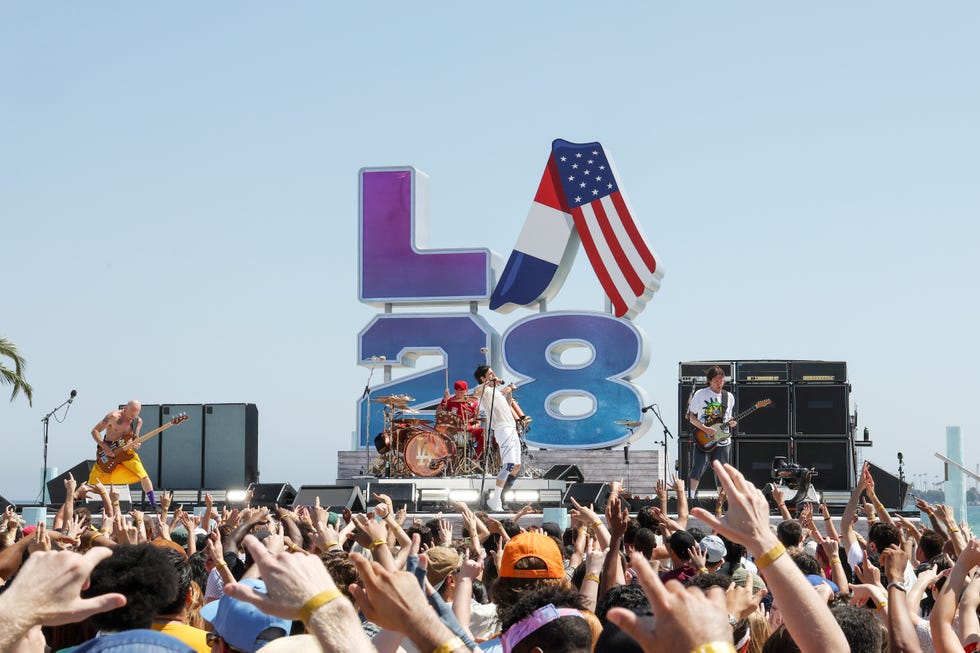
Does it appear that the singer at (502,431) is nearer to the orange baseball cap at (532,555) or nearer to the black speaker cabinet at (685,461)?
the black speaker cabinet at (685,461)

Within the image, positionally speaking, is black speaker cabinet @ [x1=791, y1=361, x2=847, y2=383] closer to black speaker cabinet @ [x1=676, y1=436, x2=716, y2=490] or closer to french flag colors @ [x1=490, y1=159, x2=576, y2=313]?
black speaker cabinet @ [x1=676, y1=436, x2=716, y2=490]

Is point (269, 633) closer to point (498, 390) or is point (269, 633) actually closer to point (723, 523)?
point (723, 523)

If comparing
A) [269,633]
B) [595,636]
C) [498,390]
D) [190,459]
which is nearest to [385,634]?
[269,633]

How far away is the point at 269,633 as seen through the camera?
345 centimetres

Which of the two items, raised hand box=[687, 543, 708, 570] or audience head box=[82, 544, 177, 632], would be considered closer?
audience head box=[82, 544, 177, 632]

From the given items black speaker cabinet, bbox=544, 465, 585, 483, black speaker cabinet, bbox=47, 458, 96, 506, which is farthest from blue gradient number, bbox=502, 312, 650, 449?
black speaker cabinet, bbox=47, 458, 96, 506

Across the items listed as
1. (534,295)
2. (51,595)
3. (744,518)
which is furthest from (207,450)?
(51,595)

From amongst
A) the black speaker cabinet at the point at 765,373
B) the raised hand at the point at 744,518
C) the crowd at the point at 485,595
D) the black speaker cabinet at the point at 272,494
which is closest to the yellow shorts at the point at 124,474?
the black speaker cabinet at the point at 272,494

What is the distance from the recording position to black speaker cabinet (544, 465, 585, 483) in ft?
69.5

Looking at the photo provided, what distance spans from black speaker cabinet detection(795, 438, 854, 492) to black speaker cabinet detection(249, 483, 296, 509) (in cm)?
826

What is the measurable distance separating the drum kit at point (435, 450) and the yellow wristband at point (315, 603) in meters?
18.0

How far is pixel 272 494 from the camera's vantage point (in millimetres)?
17281

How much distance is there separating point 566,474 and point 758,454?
3.59 m

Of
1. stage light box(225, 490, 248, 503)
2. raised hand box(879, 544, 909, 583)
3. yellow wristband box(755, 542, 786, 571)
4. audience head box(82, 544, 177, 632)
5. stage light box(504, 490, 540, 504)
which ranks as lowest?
stage light box(225, 490, 248, 503)
